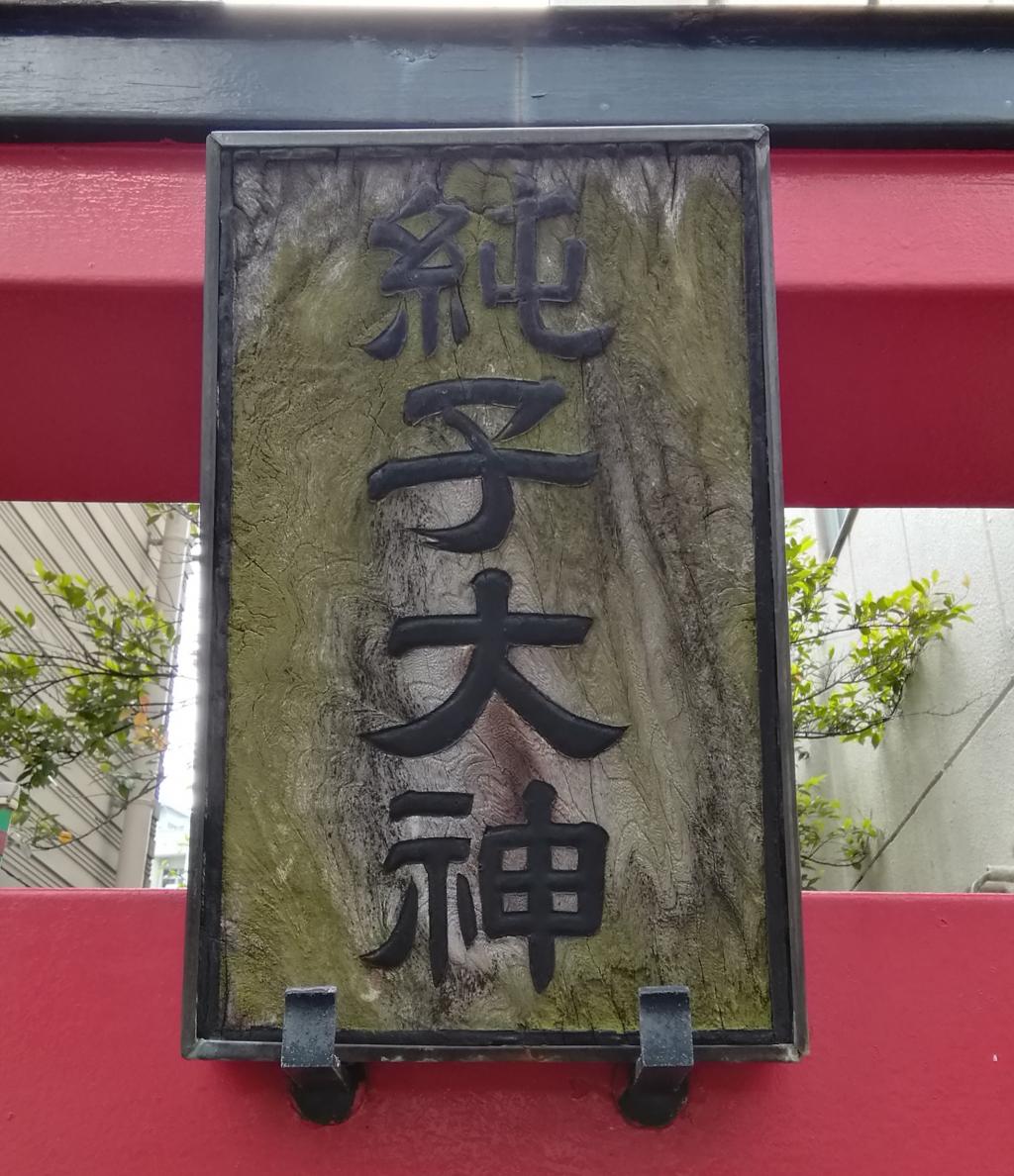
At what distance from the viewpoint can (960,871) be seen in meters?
3.56

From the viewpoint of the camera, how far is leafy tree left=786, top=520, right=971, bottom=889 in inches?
157

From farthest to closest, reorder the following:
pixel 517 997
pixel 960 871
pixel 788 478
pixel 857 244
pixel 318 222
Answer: pixel 960 871, pixel 788 478, pixel 857 244, pixel 318 222, pixel 517 997

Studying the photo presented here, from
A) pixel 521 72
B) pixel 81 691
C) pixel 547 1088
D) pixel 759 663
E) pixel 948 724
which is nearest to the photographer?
pixel 759 663

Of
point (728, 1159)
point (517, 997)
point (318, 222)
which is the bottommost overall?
point (728, 1159)

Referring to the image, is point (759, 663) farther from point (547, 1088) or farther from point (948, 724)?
point (948, 724)

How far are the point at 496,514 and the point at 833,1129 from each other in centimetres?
122

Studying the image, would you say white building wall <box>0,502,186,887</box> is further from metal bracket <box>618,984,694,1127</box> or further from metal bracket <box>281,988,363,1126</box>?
metal bracket <box>618,984,694,1127</box>

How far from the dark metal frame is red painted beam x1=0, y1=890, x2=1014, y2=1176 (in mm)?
275

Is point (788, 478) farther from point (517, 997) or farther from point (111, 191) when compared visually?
point (111, 191)

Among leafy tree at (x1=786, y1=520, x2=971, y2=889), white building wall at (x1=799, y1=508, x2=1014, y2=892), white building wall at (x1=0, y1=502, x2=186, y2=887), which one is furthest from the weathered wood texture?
white building wall at (x1=0, y1=502, x2=186, y2=887)

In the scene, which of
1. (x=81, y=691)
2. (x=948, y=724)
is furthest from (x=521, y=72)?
(x=81, y=691)

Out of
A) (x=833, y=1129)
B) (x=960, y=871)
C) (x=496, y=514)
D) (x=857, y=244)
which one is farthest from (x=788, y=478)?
(x=960, y=871)

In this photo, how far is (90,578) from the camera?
23.0 ft

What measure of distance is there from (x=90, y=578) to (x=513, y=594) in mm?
5947
